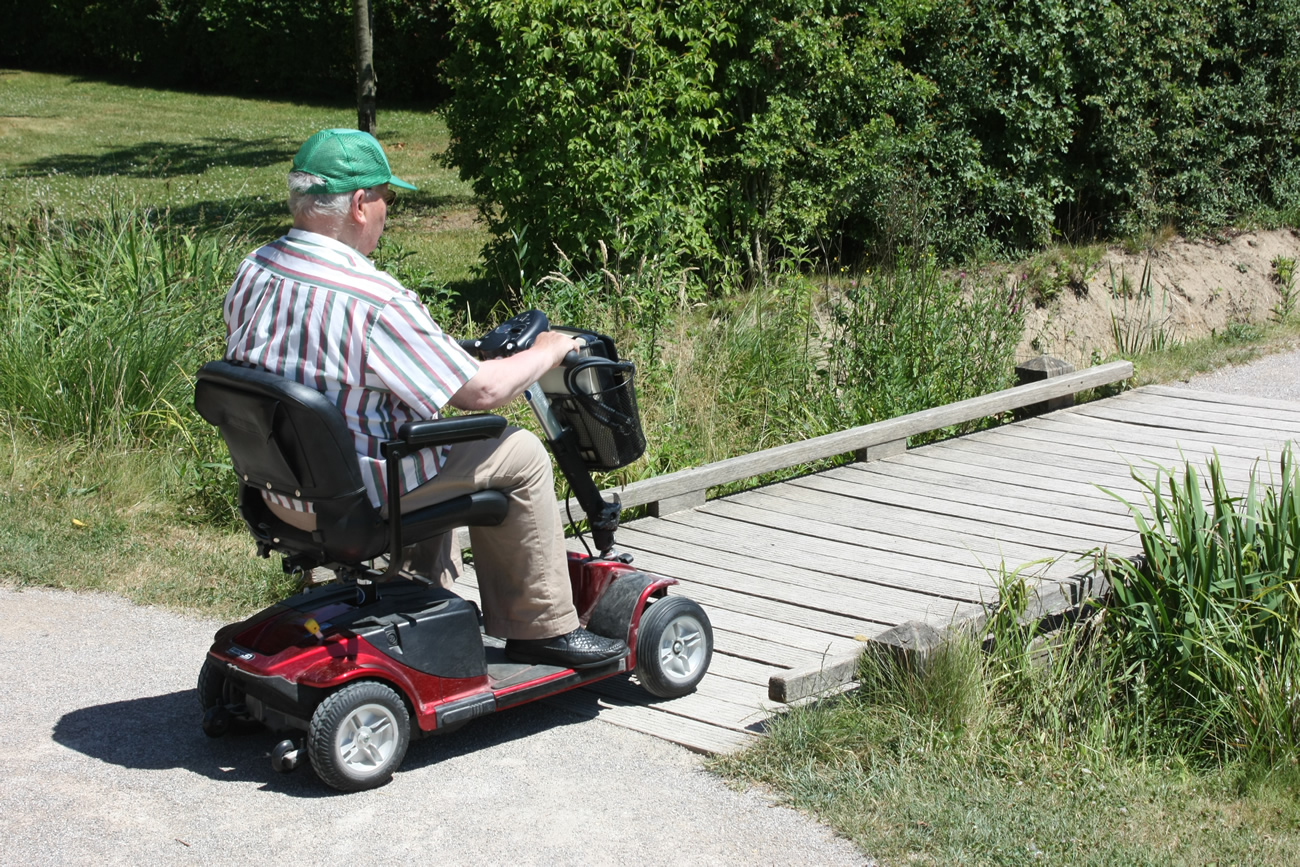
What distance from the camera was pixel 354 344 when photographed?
3553mm

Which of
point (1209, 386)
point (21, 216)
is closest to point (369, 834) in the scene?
point (21, 216)

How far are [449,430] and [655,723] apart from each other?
1.31m

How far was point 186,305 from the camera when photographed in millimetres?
7234

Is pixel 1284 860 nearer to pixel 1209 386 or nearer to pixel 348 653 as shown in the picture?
pixel 348 653

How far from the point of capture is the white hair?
3.70 meters

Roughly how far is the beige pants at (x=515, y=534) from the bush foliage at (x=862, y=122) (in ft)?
14.1

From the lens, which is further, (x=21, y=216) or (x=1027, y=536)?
(x=21, y=216)

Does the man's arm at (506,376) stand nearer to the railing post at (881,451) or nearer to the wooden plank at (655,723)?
the wooden plank at (655,723)

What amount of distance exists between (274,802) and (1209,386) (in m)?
8.09

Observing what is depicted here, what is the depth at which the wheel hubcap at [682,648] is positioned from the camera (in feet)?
14.2

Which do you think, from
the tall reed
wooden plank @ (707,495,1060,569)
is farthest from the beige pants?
the tall reed

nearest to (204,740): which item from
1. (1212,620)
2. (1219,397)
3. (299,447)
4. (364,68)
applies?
(299,447)

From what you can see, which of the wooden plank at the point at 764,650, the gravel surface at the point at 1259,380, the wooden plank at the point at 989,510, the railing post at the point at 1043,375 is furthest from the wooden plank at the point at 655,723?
the gravel surface at the point at 1259,380

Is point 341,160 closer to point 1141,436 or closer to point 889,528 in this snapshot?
point 889,528
